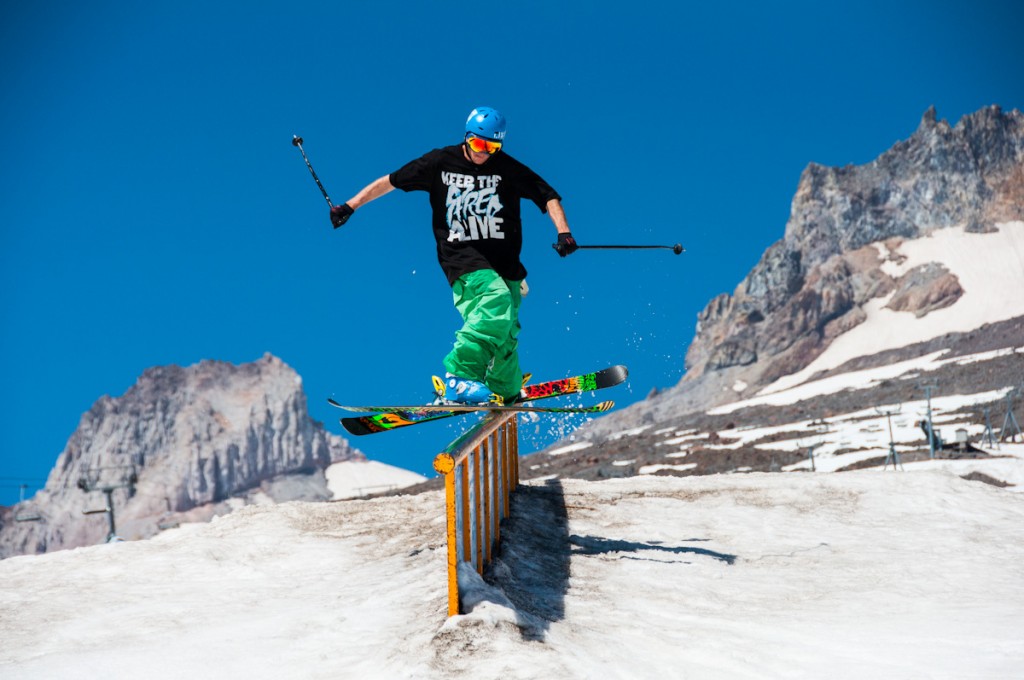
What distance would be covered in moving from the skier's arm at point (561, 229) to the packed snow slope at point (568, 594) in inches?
98.0

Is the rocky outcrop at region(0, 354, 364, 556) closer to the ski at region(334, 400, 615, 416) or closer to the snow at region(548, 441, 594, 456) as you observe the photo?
the snow at region(548, 441, 594, 456)

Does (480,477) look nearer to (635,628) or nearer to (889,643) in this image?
(635,628)

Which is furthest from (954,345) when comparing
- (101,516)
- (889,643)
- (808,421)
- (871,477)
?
(101,516)

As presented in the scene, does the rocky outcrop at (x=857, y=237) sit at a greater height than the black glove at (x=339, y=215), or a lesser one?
greater

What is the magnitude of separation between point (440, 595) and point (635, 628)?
3.84 feet

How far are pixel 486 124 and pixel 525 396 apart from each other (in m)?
2.95

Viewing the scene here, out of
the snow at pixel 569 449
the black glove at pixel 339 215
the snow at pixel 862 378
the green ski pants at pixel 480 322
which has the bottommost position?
the snow at pixel 569 449

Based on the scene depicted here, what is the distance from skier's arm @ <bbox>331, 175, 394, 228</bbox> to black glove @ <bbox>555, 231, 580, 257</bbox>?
5.21 ft

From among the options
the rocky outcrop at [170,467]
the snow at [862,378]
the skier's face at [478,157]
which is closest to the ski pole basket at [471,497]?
the skier's face at [478,157]

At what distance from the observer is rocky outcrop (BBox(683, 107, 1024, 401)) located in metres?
156

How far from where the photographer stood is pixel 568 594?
6176mm

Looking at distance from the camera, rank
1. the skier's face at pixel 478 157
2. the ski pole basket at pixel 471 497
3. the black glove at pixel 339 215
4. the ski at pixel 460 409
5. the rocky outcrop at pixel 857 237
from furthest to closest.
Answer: the rocky outcrop at pixel 857 237, the black glove at pixel 339 215, the skier's face at pixel 478 157, the ski at pixel 460 409, the ski pole basket at pixel 471 497

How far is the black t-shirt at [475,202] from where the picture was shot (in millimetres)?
7836

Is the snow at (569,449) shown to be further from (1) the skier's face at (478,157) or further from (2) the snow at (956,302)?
(1) the skier's face at (478,157)
